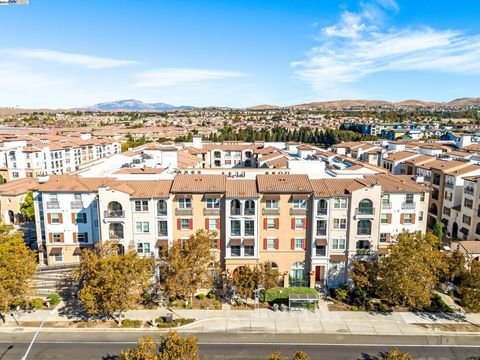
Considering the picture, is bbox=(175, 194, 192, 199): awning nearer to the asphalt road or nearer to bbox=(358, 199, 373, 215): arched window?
the asphalt road

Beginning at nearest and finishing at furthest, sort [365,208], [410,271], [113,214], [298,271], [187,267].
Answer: [410,271]
[187,267]
[113,214]
[365,208]
[298,271]

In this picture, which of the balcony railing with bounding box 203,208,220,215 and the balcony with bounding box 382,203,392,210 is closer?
the balcony railing with bounding box 203,208,220,215

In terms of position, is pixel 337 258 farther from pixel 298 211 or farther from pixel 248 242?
pixel 248 242

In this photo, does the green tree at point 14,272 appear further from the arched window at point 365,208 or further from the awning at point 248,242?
the arched window at point 365,208

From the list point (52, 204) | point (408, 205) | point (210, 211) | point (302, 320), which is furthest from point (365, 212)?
point (52, 204)

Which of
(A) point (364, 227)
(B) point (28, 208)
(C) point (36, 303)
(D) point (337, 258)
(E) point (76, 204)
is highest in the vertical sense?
(E) point (76, 204)

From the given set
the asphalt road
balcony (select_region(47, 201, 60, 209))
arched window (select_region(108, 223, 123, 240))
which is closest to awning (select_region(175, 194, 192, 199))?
arched window (select_region(108, 223, 123, 240))

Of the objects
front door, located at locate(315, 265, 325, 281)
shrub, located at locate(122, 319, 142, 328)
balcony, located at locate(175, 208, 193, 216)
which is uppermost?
balcony, located at locate(175, 208, 193, 216)
